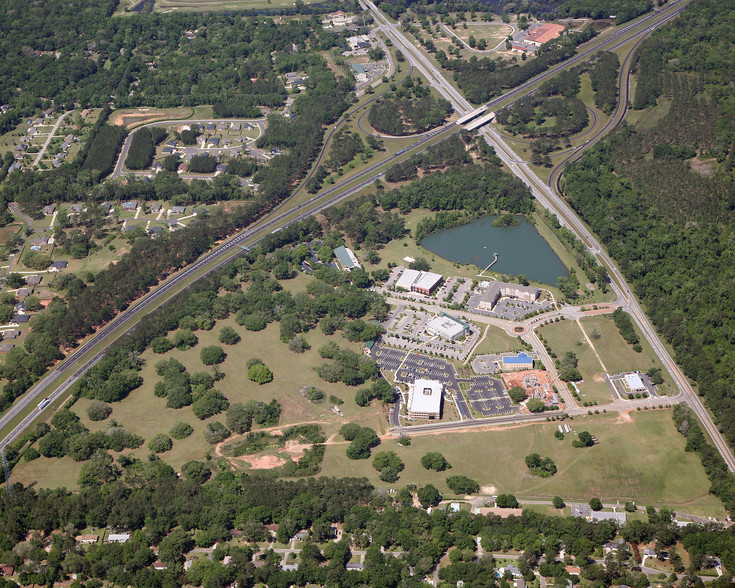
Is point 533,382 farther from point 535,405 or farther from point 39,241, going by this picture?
point 39,241

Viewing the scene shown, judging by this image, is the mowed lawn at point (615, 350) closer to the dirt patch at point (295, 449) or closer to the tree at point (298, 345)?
the tree at point (298, 345)

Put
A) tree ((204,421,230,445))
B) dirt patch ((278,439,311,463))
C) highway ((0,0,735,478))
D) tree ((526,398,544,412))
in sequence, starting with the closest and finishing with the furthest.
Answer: dirt patch ((278,439,311,463))
tree ((204,421,230,445))
tree ((526,398,544,412))
highway ((0,0,735,478))

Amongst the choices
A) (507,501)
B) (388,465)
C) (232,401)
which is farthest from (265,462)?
(507,501)

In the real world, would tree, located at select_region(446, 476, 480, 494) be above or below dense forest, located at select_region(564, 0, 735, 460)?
above

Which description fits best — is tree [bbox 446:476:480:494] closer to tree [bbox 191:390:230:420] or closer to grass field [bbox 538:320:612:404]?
grass field [bbox 538:320:612:404]

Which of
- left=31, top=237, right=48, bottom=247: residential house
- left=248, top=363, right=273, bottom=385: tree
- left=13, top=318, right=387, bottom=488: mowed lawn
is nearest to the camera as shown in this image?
left=13, top=318, right=387, bottom=488: mowed lawn

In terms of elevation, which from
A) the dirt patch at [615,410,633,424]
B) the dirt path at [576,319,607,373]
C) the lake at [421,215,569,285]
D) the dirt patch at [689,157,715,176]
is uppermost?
the dirt patch at [689,157,715,176]

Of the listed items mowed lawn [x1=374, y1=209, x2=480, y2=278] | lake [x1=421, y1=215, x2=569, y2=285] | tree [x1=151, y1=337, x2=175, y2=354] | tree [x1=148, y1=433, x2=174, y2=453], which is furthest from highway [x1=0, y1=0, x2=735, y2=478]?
mowed lawn [x1=374, y1=209, x2=480, y2=278]

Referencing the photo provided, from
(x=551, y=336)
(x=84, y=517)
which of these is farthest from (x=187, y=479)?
(x=551, y=336)

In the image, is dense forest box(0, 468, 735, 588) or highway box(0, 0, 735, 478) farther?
highway box(0, 0, 735, 478)
